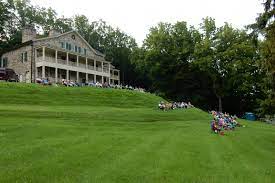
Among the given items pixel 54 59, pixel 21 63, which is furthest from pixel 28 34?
pixel 54 59

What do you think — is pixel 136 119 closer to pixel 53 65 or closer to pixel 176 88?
pixel 53 65

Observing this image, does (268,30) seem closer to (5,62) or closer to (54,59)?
(54,59)

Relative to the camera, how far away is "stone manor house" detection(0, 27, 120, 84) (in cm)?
4991

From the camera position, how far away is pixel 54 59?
166 feet

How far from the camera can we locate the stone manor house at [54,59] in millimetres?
49906

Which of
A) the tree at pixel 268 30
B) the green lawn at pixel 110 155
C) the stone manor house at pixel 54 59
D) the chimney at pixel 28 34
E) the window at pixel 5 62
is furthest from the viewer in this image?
the window at pixel 5 62

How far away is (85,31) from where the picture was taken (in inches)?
3142

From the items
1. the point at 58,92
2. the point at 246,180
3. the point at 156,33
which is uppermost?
the point at 156,33

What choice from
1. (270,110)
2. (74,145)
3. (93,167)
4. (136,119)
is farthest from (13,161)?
(270,110)

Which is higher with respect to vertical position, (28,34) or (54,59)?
(28,34)

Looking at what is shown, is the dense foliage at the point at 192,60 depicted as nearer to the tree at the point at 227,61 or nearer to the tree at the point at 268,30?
the tree at the point at 227,61

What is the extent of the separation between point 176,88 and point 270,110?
130 ft

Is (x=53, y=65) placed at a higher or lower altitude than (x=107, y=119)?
higher

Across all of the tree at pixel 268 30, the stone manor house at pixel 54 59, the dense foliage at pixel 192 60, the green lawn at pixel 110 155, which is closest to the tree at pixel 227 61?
the dense foliage at pixel 192 60
